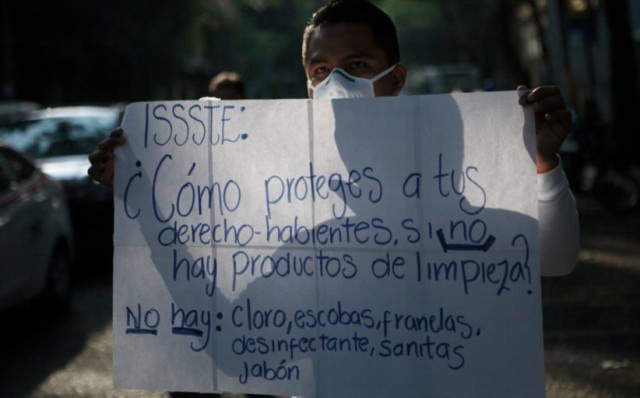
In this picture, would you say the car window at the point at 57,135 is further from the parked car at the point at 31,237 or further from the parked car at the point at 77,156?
the parked car at the point at 31,237

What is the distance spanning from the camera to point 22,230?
7.63 metres

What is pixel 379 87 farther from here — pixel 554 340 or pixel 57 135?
pixel 57 135

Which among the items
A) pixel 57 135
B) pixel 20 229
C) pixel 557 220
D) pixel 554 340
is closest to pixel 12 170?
pixel 20 229

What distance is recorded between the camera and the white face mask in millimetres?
2826

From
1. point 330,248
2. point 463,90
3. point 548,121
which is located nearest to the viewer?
point 548,121

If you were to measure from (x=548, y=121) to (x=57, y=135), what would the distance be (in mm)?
10047

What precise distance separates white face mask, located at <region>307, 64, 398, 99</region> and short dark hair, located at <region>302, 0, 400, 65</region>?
2.9 inches

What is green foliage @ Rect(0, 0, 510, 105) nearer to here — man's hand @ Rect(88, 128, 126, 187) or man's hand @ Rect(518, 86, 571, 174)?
man's hand @ Rect(88, 128, 126, 187)

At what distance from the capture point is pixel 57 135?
12078mm

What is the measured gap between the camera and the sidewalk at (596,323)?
602 cm

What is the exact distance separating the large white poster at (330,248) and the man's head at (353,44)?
0.48ft

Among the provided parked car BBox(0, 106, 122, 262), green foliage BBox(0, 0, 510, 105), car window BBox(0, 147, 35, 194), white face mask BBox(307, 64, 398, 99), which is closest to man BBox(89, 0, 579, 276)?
white face mask BBox(307, 64, 398, 99)

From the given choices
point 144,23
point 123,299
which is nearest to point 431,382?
point 123,299

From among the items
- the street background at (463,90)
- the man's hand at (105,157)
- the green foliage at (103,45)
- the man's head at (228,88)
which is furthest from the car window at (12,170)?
the green foliage at (103,45)
